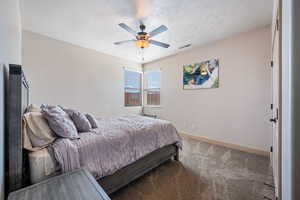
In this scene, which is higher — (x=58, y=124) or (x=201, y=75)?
(x=201, y=75)

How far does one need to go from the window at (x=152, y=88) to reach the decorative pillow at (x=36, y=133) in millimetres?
3852

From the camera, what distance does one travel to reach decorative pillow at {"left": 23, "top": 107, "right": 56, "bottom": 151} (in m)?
1.25

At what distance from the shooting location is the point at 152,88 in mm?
5207

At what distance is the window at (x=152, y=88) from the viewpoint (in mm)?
4992

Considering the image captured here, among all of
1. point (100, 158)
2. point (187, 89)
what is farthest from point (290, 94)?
point (187, 89)

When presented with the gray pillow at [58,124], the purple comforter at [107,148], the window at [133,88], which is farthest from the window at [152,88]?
the gray pillow at [58,124]

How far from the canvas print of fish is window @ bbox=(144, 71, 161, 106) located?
1.22m

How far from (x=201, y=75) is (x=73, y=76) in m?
3.54

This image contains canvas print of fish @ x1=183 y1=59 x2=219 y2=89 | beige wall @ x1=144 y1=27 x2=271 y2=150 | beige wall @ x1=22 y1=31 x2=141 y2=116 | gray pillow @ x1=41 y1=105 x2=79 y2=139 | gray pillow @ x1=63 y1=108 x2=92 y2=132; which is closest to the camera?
gray pillow @ x1=41 y1=105 x2=79 y2=139

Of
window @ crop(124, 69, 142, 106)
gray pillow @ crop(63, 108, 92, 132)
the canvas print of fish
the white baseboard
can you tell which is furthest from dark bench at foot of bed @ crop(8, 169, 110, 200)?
window @ crop(124, 69, 142, 106)

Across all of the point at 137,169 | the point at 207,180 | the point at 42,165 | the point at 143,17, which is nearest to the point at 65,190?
the point at 42,165

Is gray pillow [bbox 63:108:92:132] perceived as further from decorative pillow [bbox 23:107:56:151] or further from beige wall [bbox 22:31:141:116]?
beige wall [bbox 22:31:141:116]

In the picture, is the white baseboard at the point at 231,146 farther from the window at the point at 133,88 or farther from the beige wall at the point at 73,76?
the beige wall at the point at 73,76

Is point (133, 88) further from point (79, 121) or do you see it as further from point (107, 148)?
point (107, 148)
